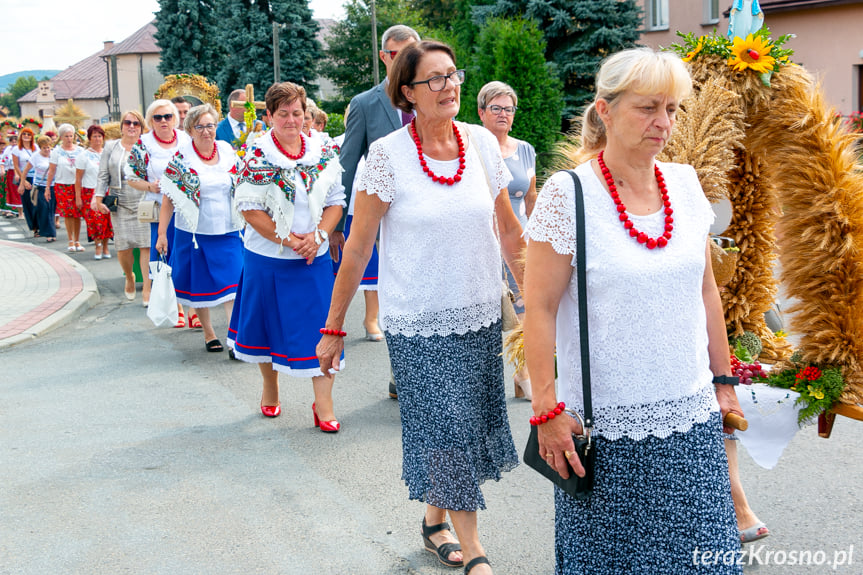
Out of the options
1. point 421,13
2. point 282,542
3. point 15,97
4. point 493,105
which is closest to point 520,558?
point 282,542

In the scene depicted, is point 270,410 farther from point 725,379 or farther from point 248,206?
point 725,379

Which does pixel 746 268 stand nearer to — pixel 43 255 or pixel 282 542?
pixel 282 542

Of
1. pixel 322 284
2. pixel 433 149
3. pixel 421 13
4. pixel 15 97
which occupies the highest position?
pixel 15 97

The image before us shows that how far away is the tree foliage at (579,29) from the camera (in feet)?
76.5

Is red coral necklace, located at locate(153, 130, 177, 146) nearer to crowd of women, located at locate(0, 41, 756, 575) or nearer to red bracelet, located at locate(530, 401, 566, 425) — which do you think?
crowd of women, located at locate(0, 41, 756, 575)

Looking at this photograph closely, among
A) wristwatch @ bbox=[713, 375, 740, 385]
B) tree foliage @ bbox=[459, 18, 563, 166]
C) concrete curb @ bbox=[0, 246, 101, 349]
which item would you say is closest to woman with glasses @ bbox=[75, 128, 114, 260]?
concrete curb @ bbox=[0, 246, 101, 349]

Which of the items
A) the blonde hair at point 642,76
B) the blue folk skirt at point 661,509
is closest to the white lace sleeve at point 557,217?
the blonde hair at point 642,76

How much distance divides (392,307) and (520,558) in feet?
4.08

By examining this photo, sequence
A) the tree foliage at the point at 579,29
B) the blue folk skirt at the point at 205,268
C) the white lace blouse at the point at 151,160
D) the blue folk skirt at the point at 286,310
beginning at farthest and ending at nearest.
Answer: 1. the tree foliage at the point at 579,29
2. the white lace blouse at the point at 151,160
3. the blue folk skirt at the point at 205,268
4. the blue folk skirt at the point at 286,310

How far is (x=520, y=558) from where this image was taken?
12.5 feet

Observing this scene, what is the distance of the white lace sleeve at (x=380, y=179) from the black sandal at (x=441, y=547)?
1475 millimetres

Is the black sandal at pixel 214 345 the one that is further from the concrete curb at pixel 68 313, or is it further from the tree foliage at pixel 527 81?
the tree foliage at pixel 527 81

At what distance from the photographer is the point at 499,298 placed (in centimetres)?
368

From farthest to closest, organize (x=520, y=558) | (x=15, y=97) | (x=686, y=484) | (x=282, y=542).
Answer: (x=15, y=97) < (x=282, y=542) < (x=520, y=558) < (x=686, y=484)
